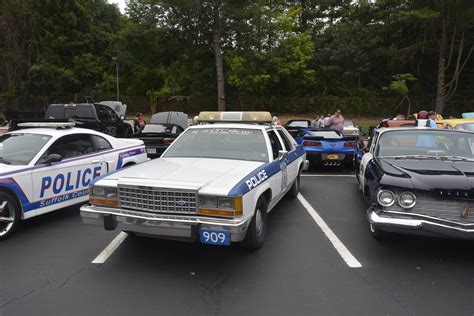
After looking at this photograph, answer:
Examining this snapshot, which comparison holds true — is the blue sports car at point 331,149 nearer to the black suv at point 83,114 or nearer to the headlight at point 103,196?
the black suv at point 83,114

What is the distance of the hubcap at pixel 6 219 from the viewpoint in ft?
17.2

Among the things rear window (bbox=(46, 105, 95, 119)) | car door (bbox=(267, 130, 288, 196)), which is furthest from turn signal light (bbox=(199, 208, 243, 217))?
rear window (bbox=(46, 105, 95, 119))

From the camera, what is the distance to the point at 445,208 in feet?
14.5

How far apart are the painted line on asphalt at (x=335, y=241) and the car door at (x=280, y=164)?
781mm

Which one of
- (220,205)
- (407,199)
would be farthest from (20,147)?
(407,199)

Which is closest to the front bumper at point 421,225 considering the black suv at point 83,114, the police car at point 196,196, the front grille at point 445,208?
the front grille at point 445,208

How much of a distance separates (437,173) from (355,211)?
2414 mm

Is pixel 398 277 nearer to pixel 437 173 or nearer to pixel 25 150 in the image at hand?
pixel 437 173

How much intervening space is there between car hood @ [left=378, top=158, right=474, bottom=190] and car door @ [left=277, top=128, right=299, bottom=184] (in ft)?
5.50

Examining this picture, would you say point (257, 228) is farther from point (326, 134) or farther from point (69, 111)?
point (69, 111)

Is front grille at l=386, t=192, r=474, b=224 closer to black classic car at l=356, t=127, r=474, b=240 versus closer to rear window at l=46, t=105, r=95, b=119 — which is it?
black classic car at l=356, t=127, r=474, b=240

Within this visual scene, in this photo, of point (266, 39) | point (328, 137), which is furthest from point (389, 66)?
point (328, 137)

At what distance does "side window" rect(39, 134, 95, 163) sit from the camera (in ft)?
20.2

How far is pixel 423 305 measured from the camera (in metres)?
3.62
